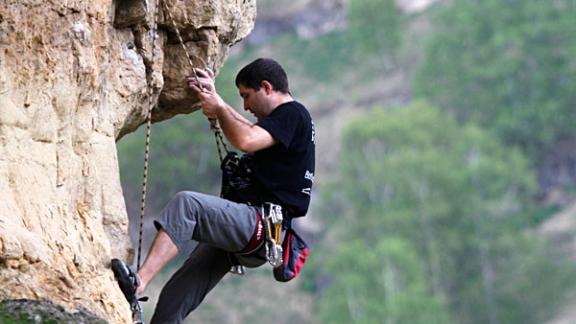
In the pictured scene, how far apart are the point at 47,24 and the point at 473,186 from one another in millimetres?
50497

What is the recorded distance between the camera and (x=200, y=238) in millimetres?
8250

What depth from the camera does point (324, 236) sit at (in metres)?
59.4

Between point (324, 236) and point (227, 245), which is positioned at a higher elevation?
point (227, 245)

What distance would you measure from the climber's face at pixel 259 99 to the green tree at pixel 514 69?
5637 cm

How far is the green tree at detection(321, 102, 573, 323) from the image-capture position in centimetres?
5328

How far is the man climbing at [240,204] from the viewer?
805 cm

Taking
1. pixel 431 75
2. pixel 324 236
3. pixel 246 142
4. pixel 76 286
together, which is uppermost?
pixel 246 142

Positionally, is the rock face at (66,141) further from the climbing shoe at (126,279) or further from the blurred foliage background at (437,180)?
the blurred foliage background at (437,180)

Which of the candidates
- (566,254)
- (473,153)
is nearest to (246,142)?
(566,254)

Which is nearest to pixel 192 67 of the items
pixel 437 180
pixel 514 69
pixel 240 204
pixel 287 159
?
pixel 287 159

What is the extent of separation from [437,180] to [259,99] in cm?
4872

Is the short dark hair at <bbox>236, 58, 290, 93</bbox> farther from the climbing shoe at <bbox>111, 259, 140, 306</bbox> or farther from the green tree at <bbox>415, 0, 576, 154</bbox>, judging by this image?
Answer: the green tree at <bbox>415, 0, 576, 154</bbox>

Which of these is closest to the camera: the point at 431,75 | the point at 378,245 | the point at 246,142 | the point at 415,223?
the point at 246,142

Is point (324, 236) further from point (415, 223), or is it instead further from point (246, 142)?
point (246, 142)
